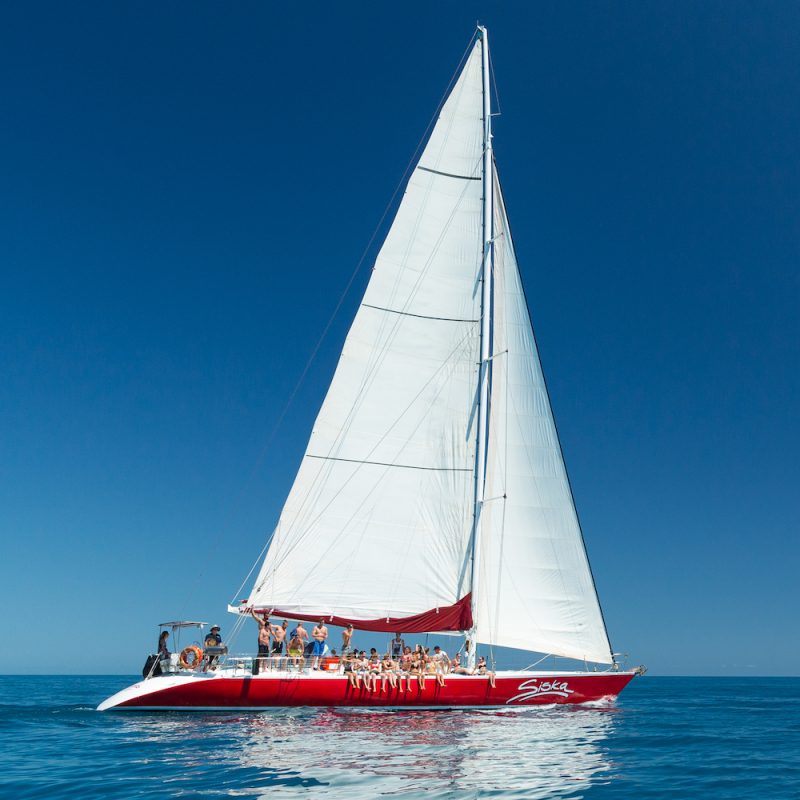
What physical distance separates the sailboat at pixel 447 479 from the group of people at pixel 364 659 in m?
0.20

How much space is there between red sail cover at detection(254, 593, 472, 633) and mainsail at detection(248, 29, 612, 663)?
55 millimetres

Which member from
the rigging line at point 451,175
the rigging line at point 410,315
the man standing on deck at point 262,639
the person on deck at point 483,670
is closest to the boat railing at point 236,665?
the man standing on deck at point 262,639

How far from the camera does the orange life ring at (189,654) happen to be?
1991 centimetres

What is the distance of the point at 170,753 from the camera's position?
1423 cm

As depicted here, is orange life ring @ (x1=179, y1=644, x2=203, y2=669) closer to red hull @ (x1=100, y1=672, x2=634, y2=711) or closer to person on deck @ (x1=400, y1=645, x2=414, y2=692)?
red hull @ (x1=100, y1=672, x2=634, y2=711)

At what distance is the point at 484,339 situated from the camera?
24344 millimetres

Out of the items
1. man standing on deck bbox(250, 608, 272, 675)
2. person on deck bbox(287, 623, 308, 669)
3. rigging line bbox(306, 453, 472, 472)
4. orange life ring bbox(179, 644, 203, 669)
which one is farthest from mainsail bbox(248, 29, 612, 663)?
orange life ring bbox(179, 644, 203, 669)

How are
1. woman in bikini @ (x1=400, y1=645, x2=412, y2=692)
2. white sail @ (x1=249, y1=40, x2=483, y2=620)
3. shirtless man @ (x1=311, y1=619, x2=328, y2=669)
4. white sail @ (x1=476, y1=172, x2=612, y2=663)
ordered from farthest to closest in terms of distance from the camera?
white sail @ (x1=476, y1=172, x2=612, y2=663), white sail @ (x1=249, y1=40, x2=483, y2=620), shirtless man @ (x1=311, y1=619, x2=328, y2=669), woman in bikini @ (x1=400, y1=645, x2=412, y2=692)

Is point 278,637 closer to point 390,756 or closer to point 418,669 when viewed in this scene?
point 418,669

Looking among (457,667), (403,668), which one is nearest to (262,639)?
(403,668)

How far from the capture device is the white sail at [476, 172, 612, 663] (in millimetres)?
22734

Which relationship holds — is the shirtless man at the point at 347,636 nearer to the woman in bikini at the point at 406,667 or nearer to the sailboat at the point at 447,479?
the sailboat at the point at 447,479

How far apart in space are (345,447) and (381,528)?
2.61m

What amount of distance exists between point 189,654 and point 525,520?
33.9ft
